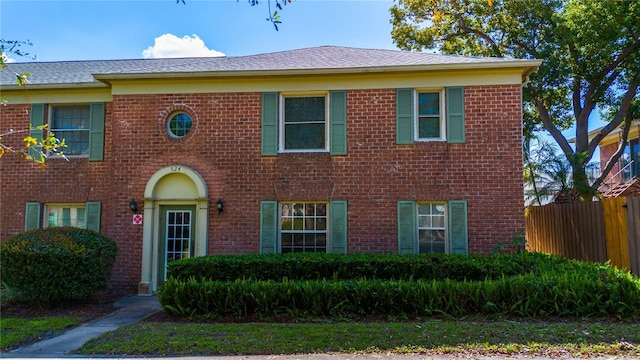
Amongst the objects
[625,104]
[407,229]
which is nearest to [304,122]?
[407,229]

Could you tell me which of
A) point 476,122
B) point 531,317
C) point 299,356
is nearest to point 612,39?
point 476,122

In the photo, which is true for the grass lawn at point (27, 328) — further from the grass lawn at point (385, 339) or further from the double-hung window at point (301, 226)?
the double-hung window at point (301, 226)

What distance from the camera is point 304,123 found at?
10.8 metres

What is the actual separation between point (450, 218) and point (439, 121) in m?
2.22

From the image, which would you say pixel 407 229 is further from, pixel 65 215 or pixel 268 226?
pixel 65 215

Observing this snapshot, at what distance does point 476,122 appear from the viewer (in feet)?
33.8

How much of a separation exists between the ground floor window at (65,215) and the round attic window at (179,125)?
2995 millimetres

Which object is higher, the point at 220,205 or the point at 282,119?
the point at 282,119

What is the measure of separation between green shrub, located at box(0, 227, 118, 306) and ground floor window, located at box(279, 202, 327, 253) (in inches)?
153

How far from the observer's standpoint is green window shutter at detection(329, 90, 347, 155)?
10516 millimetres

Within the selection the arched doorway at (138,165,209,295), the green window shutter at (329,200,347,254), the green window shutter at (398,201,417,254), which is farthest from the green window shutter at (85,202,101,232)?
the green window shutter at (398,201,417,254)

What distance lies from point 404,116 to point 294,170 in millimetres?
2786

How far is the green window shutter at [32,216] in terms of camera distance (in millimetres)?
11266

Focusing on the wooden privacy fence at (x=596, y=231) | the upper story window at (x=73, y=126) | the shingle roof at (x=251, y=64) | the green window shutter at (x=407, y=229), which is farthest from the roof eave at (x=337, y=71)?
the wooden privacy fence at (x=596, y=231)
